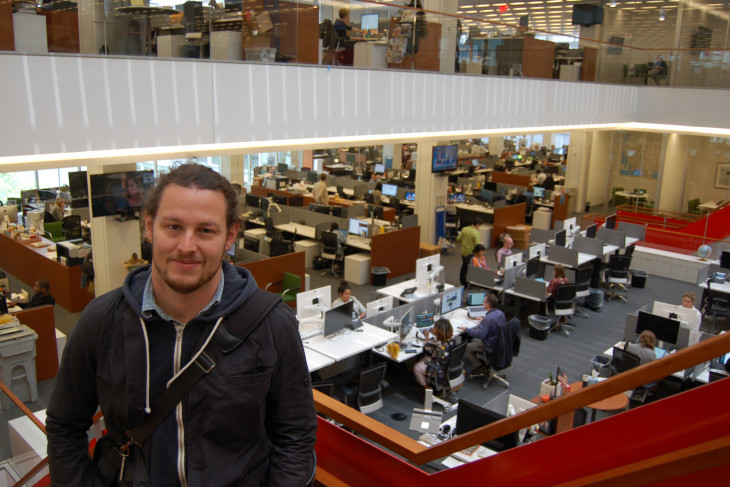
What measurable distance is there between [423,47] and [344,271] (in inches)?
185

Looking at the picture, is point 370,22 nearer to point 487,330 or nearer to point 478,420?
point 487,330

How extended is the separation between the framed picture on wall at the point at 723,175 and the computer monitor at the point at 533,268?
9.46 m

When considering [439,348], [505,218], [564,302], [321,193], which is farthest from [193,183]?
[505,218]

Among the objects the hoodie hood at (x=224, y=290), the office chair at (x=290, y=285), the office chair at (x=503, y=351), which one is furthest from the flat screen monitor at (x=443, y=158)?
the hoodie hood at (x=224, y=290)

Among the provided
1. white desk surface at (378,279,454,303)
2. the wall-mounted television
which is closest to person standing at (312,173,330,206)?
white desk surface at (378,279,454,303)

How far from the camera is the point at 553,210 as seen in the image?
55.1 ft

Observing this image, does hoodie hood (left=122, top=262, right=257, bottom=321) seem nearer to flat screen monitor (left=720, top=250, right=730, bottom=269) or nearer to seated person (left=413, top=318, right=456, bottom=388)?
seated person (left=413, top=318, right=456, bottom=388)

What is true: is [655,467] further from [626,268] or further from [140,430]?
[626,268]

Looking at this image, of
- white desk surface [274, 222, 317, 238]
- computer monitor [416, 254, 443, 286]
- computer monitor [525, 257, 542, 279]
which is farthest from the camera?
white desk surface [274, 222, 317, 238]

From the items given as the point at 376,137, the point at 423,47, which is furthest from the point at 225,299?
the point at 423,47

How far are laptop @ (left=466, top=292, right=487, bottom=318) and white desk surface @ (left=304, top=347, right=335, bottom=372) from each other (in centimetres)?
253

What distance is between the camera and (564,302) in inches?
389

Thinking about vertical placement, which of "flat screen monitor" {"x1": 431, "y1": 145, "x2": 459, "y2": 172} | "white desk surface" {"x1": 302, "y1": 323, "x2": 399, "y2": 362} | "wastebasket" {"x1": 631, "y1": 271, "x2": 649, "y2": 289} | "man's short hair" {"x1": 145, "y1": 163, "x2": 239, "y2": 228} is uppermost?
"man's short hair" {"x1": 145, "y1": 163, "x2": 239, "y2": 228}

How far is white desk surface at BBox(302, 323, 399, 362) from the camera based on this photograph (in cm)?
735
